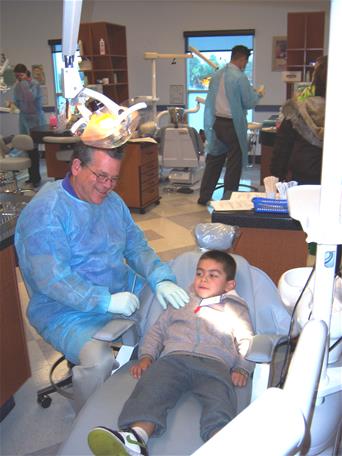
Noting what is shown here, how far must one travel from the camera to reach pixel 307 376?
46 cm

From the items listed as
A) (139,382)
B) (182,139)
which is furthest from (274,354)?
(182,139)

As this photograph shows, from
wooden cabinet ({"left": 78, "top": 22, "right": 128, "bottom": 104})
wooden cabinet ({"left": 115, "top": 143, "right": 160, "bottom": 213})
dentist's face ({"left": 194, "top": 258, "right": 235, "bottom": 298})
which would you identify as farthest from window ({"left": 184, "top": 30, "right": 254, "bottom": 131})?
dentist's face ({"left": 194, "top": 258, "right": 235, "bottom": 298})

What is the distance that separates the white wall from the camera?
6.93m

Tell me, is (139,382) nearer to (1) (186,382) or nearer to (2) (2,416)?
(1) (186,382)

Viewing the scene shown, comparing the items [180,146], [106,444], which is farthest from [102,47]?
[106,444]

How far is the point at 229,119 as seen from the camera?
14.6ft

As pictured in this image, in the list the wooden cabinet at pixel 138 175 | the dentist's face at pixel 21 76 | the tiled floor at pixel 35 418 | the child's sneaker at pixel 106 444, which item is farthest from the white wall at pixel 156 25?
the child's sneaker at pixel 106 444

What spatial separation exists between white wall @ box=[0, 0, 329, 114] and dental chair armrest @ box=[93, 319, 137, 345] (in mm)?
6336

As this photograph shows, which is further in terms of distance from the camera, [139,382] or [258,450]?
[139,382]

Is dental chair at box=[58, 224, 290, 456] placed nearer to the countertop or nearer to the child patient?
the child patient

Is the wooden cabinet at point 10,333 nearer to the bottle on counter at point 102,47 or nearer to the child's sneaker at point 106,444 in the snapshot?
the child's sneaker at point 106,444

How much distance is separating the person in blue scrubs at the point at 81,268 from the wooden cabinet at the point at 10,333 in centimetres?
18

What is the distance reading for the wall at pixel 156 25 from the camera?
6.93 meters

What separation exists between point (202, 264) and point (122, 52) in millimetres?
6336
